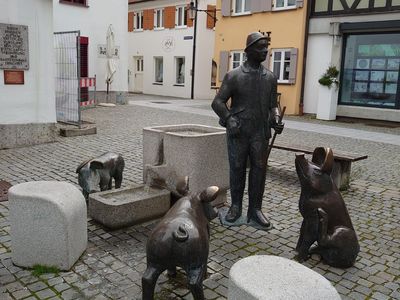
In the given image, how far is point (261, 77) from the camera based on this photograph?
447 cm

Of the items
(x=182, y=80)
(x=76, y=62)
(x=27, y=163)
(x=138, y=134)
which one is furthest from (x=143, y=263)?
(x=182, y=80)

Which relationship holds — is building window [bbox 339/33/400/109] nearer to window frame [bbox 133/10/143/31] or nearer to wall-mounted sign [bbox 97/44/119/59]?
wall-mounted sign [bbox 97/44/119/59]

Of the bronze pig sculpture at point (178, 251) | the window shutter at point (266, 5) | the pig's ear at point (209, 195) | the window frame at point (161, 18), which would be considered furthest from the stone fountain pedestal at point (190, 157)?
the window frame at point (161, 18)

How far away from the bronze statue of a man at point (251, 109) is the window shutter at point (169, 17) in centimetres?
2133

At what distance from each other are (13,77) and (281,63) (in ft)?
38.3

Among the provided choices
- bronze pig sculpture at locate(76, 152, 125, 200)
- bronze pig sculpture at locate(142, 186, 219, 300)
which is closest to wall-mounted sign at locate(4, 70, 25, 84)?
bronze pig sculpture at locate(76, 152, 125, 200)

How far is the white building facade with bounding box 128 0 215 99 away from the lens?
78.8 ft

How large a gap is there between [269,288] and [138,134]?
860cm

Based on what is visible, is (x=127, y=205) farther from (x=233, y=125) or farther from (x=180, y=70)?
(x=180, y=70)

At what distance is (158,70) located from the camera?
88.4 feet

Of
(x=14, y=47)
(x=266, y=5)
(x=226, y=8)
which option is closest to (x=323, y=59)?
(x=266, y=5)

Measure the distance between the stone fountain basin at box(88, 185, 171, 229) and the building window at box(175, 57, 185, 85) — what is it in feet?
67.9

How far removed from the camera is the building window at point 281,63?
1738 cm

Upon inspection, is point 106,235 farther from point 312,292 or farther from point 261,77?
point 312,292
